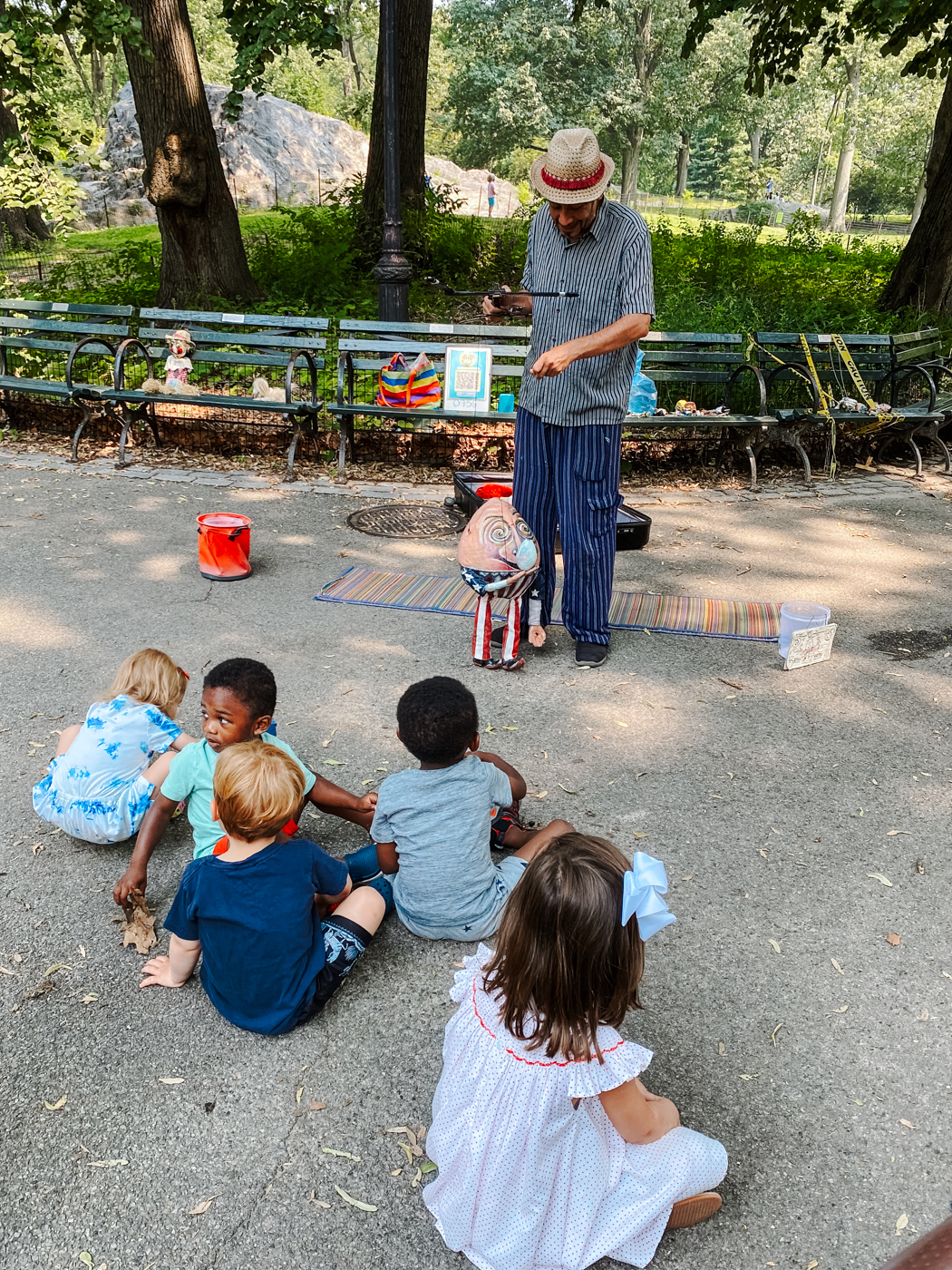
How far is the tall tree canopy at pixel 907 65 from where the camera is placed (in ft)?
29.7

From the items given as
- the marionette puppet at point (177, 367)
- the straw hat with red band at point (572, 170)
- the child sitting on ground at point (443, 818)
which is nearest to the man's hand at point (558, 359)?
the straw hat with red band at point (572, 170)

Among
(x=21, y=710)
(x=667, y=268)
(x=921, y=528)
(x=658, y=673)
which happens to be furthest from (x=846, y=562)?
(x=667, y=268)

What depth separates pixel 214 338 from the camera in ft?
26.3

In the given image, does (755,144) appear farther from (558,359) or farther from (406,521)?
(558,359)

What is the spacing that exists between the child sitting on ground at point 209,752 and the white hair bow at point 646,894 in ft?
4.44

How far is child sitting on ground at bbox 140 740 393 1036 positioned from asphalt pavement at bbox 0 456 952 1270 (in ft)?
0.41

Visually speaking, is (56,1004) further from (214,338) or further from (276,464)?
(214,338)

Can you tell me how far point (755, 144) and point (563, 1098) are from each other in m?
62.6

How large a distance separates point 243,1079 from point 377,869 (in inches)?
30.9

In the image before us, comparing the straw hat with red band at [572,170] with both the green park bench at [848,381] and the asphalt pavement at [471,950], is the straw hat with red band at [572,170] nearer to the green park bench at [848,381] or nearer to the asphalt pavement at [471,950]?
the asphalt pavement at [471,950]

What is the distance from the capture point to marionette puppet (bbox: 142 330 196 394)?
7.76 m

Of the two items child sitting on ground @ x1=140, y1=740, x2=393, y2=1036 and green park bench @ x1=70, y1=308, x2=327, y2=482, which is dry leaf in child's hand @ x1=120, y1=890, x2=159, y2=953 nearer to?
child sitting on ground @ x1=140, y1=740, x2=393, y2=1036

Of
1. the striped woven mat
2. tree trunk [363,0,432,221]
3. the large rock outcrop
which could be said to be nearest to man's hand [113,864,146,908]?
the striped woven mat

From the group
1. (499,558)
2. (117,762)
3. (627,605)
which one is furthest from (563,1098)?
(627,605)
